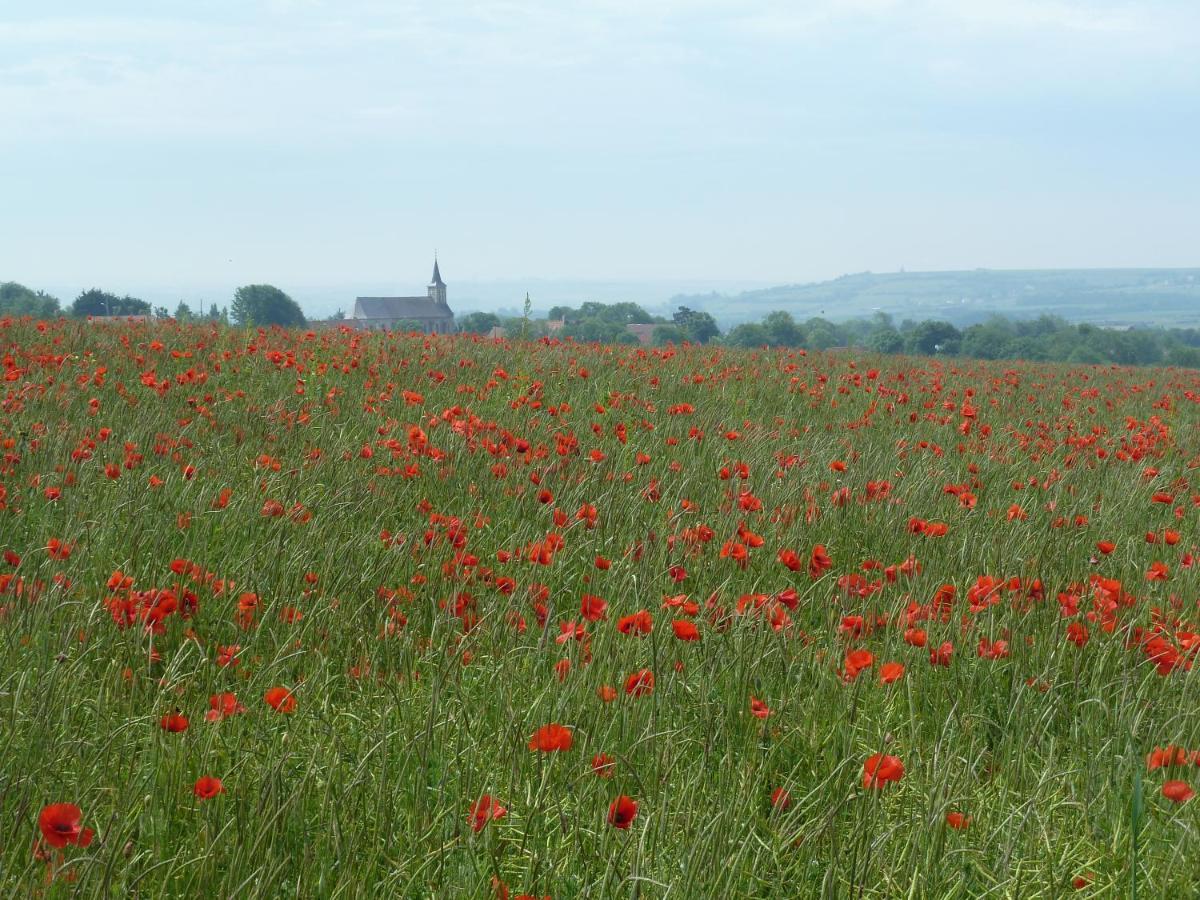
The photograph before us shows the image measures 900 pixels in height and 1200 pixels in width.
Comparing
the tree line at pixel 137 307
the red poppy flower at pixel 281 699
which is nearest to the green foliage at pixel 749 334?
the tree line at pixel 137 307

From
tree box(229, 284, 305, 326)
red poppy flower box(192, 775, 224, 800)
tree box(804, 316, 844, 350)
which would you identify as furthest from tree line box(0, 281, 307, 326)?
tree box(804, 316, 844, 350)

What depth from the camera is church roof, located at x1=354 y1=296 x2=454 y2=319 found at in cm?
15338

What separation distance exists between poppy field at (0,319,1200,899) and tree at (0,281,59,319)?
113 feet

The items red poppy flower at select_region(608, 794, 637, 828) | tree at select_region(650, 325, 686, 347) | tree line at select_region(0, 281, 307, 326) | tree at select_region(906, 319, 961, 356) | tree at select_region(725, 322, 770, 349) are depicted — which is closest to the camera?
red poppy flower at select_region(608, 794, 637, 828)

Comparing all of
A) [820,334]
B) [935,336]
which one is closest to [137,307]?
[935,336]

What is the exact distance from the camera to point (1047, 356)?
51.8 meters

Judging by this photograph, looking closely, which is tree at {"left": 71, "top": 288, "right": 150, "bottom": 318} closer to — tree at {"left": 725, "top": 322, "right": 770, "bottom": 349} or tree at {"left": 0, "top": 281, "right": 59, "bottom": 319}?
tree at {"left": 0, "top": 281, "right": 59, "bottom": 319}

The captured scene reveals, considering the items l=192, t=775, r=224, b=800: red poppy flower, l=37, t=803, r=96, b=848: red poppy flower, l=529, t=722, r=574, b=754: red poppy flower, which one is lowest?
l=192, t=775, r=224, b=800: red poppy flower

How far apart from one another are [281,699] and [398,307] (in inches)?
6210

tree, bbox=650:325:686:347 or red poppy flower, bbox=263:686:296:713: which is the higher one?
tree, bbox=650:325:686:347

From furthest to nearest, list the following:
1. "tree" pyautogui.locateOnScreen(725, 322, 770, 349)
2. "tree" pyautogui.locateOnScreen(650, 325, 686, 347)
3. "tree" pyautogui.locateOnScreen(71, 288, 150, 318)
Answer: "tree" pyautogui.locateOnScreen(725, 322, 770, 349)
"tree" pyautogui.locateOnScreen(71, 288, 150, 318)
"tree" pyautogui.locateOnScreen(650, 325, 686, 347)

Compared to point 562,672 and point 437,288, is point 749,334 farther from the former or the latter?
point 437,288

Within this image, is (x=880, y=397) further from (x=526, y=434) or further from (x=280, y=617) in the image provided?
(x=280, y=617)

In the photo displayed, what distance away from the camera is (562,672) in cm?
247
